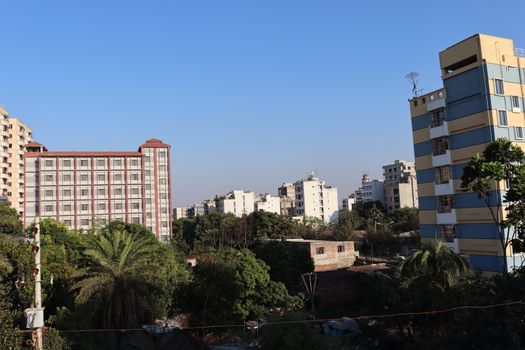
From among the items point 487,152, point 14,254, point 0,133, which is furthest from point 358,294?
point 0,133

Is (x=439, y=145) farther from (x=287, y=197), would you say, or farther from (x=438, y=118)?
(x=287, y=197)

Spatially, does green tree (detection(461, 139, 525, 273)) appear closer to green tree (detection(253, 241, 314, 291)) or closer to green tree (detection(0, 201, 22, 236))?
green tree (detection(253, 241, 314, 291))

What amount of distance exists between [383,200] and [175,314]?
91.9 m

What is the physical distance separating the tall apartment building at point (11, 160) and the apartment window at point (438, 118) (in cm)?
6342

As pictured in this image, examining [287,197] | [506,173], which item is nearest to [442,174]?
[506,173]

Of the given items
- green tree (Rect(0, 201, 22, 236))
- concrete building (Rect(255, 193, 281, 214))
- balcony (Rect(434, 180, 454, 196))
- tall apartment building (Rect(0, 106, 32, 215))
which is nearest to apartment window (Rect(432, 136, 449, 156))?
balcony (Rect(434, 180, 454, 196))

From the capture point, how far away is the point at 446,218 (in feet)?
100.0

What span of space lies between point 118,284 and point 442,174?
892 inches

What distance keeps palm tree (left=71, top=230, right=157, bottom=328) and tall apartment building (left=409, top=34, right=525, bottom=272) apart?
20322 millimetres

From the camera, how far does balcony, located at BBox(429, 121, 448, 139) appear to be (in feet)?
98.9

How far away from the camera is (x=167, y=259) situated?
28.8 m

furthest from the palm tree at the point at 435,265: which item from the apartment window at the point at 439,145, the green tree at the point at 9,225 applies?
the green tree at the point at 9,225

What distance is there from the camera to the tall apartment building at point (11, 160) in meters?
71.3

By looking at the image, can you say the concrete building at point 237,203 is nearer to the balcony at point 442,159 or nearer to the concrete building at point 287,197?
the concrete building at point 287,197
